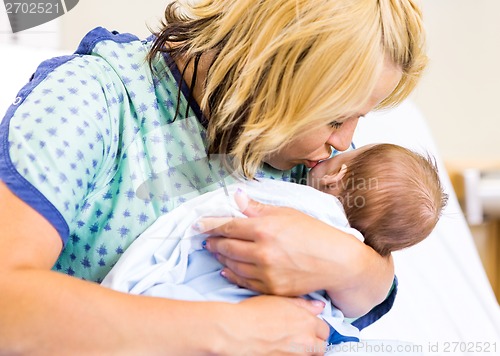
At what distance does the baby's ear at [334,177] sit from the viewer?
44.3 inches

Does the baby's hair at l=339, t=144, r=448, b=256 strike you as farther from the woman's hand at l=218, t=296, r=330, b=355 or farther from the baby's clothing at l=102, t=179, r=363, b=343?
the woman's hand at l=218, t=296, r=330, b=355

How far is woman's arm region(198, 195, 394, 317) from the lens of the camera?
0.97 m

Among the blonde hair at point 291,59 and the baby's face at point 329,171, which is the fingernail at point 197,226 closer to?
the blonde hair at point 291,59

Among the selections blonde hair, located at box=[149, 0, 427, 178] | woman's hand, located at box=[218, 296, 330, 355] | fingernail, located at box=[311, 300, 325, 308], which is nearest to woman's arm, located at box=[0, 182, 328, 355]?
woman's hand, located at box=[218, 296, 330, 355]

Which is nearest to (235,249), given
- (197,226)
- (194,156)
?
(197,226)

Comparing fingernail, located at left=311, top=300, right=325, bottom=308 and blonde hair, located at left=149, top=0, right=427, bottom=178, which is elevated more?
blonde hair, located at left=149, top=0, right=427, bottom=178

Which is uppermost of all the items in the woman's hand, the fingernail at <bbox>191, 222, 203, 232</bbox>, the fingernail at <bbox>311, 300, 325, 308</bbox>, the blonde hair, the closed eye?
the blonde hair

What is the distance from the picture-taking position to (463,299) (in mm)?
1631

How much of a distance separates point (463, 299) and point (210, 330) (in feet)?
3.15

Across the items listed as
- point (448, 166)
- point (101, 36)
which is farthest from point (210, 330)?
point (448, 166)

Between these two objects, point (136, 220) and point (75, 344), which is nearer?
point (75, 344)

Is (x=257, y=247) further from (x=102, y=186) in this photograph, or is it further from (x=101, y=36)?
(x=101, y=36)

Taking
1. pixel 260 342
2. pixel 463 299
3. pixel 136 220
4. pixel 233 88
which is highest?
pixel 233 88

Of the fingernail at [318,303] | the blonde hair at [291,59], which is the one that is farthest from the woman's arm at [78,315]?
the blonde hair at [291,59]
